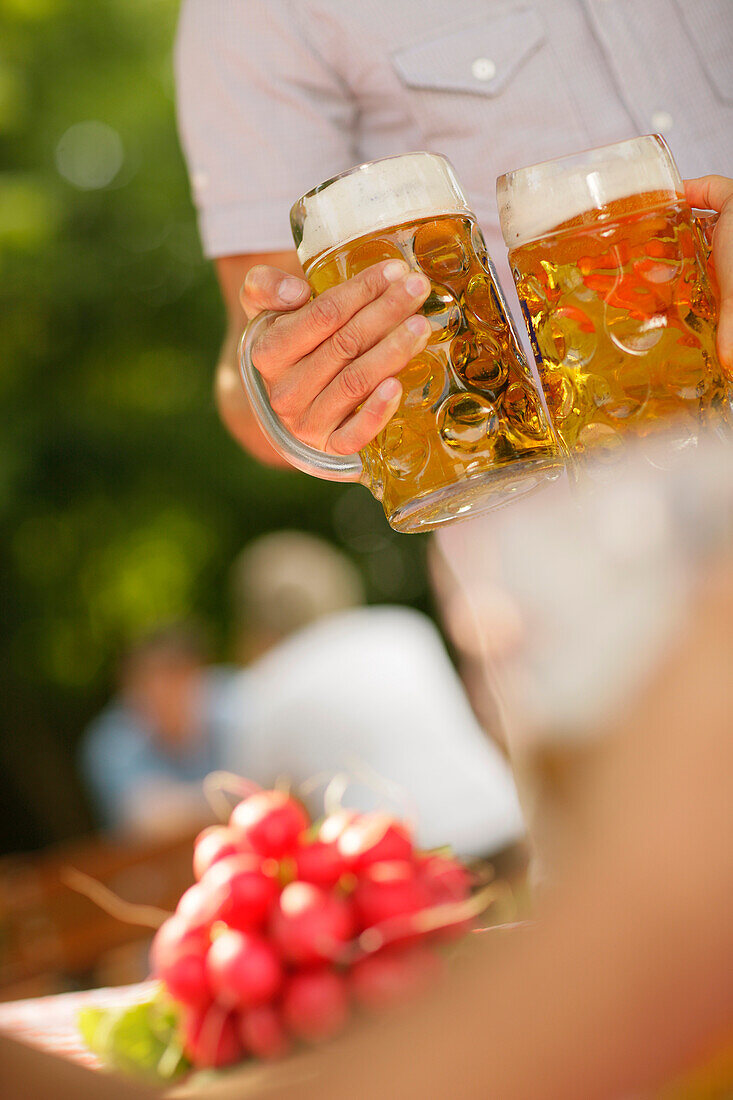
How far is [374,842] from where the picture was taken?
105 cm

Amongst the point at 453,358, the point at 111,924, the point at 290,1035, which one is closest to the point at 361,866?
the point at 290,1035

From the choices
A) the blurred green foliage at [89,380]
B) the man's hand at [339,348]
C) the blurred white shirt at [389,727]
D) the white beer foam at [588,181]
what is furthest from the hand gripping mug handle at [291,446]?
the blurred green foliage at [89,380]

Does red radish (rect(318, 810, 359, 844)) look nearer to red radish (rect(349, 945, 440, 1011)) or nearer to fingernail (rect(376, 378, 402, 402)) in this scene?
red radish (rect(349, 945, 440, 1011))

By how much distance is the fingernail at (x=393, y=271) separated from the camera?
0.75m

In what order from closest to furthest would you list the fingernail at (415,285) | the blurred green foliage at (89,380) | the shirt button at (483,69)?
the fingernail at (415,285), the shirt button at (483,69), the blurred green foliage at (89,380)

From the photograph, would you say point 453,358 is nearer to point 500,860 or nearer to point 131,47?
point 500,860

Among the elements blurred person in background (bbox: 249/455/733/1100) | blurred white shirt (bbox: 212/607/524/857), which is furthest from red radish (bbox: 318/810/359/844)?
blurred white shirt (bbox: 212/607/524/857)

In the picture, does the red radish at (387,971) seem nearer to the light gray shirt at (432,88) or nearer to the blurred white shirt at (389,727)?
the light gray shirt at (432,88)

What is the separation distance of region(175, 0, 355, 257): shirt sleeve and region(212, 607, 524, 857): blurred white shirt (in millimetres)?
1310

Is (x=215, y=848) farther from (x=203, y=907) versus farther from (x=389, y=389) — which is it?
(x=389, y=389)

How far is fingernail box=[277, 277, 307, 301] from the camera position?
32.5 inches

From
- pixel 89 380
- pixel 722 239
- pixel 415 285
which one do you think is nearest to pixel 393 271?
pixel 415 285

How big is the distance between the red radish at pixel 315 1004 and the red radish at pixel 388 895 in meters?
0.06

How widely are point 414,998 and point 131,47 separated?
5867 mm
